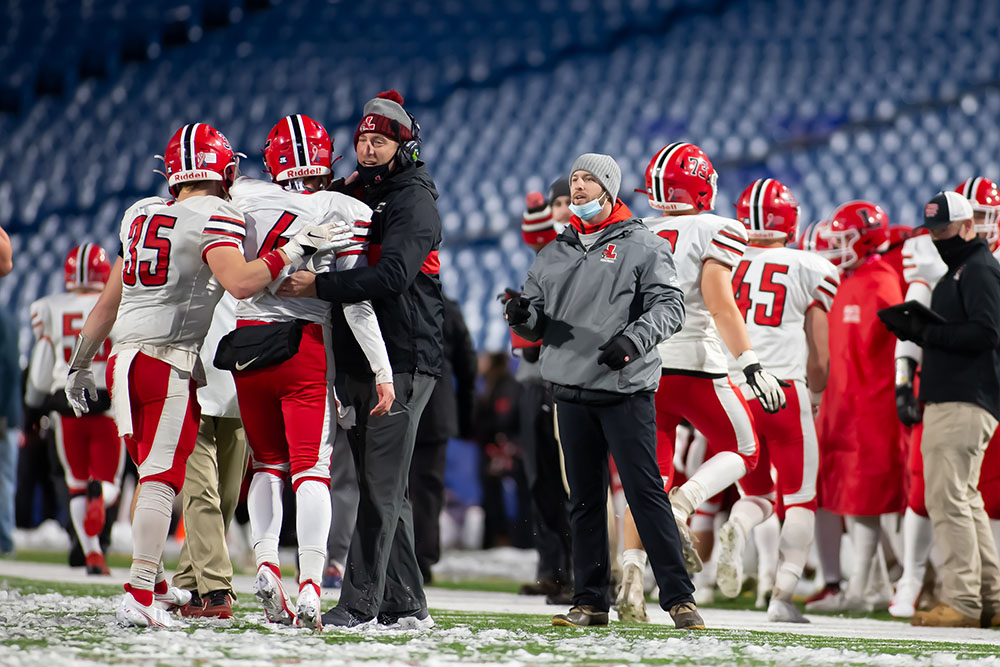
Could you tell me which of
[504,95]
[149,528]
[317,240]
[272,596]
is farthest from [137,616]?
[504,95]

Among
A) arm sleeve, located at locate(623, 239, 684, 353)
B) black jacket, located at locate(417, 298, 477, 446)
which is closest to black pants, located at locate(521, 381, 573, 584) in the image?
black jacket, located at locate(417, 298, 477, 446)

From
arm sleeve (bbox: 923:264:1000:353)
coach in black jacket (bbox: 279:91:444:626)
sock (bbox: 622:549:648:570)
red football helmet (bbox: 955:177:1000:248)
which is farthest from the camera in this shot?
red football helmet (bbox: 955:177:1000:248)

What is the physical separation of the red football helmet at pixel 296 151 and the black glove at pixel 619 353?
1210mm

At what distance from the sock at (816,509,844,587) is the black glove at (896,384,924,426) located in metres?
1.21

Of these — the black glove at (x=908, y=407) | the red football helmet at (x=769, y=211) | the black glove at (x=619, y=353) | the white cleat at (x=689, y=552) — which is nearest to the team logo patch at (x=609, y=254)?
the black glove at (x=619, y=353)

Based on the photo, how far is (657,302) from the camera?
446 cm

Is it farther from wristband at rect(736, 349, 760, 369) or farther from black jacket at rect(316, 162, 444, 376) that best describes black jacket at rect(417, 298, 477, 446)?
black jacket at rect(316, 162, 444, 376)

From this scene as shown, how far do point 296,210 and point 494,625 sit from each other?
5.47 ft

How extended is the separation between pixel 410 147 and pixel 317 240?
0.64 metres

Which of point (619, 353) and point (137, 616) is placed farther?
point (619, 353)

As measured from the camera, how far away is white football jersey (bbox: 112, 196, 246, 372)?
4.26m

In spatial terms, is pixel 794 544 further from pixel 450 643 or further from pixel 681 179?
pixel 450 643

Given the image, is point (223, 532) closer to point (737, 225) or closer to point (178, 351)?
point (178, 351)

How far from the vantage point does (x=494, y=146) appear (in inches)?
685
